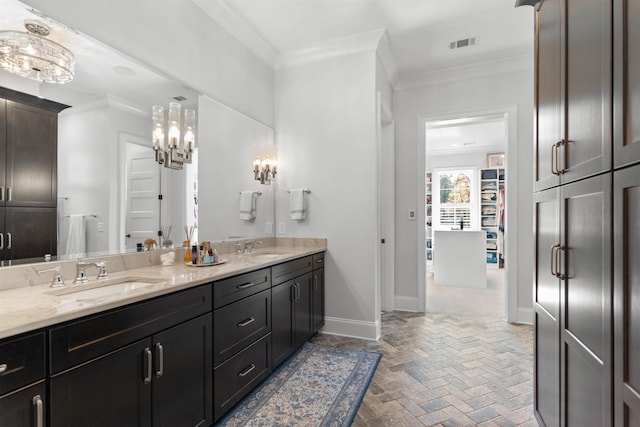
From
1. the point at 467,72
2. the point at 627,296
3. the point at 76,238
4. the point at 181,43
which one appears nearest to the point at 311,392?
the point at 76,238

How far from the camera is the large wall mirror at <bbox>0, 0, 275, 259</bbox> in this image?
1685 mm

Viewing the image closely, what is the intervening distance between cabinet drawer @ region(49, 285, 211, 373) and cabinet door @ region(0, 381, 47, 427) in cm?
7

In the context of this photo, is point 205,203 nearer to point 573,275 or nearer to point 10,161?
A: point 10,161

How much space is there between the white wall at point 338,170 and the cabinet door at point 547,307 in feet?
5.15

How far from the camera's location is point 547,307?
1.56 metres

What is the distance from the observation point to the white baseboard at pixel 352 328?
3146 mm

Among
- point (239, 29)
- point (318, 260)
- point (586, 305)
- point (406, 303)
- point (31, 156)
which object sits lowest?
point (406, 303)

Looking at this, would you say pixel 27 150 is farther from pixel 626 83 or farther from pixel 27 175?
pixel 626 83

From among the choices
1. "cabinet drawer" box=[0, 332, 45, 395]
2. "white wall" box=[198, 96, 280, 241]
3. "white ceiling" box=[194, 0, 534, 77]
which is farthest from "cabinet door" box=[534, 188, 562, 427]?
"white wall" box=[198, 96, 280, 241]

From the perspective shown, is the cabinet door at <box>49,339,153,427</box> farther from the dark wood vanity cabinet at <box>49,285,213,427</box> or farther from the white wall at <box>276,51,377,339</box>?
the white wall at <box>276,51,377,339</box>

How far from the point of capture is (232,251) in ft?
9.71

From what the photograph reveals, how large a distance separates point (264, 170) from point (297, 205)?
500mm

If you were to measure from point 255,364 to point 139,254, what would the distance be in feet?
3.42

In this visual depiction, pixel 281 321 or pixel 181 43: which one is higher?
pixel 181 43
